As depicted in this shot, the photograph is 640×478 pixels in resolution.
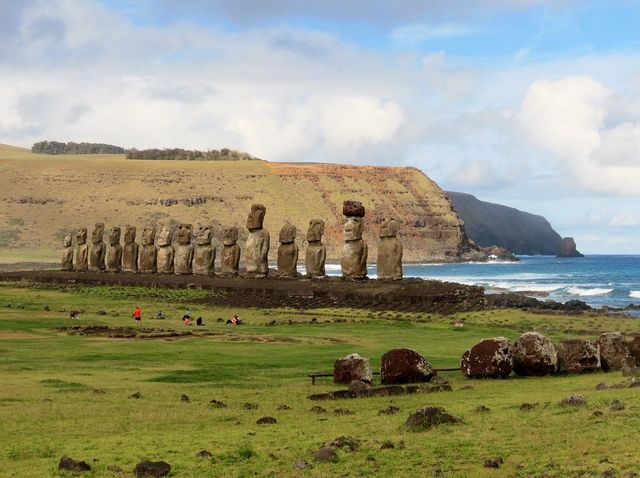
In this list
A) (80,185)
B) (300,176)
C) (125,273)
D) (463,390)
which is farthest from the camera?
(300,176)

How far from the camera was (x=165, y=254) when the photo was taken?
5781 cm

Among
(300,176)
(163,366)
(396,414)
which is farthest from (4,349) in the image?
(300,176)

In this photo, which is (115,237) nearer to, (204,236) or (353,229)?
(204,236)

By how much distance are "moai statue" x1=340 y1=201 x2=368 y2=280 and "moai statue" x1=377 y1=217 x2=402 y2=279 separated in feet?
3.67

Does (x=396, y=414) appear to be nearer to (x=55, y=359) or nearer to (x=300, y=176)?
(x=55, y=359)

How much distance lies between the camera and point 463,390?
57.7ft

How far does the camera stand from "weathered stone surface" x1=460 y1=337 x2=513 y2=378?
1928cm

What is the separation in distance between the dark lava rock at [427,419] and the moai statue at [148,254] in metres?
46.3

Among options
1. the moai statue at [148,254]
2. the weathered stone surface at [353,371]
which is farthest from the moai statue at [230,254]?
the weathered stone surface at [353,371]

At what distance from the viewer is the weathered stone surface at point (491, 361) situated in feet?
63.3

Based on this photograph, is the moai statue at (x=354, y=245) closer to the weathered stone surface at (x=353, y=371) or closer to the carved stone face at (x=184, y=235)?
the carved stone face at (x=184, y=235)

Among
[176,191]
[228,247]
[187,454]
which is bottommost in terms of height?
[187,454]

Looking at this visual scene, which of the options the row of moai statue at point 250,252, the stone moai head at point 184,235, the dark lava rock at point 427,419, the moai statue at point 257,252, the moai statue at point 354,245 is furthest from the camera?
the stone moai head at point 184,235

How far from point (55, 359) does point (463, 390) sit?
34.4 feet
